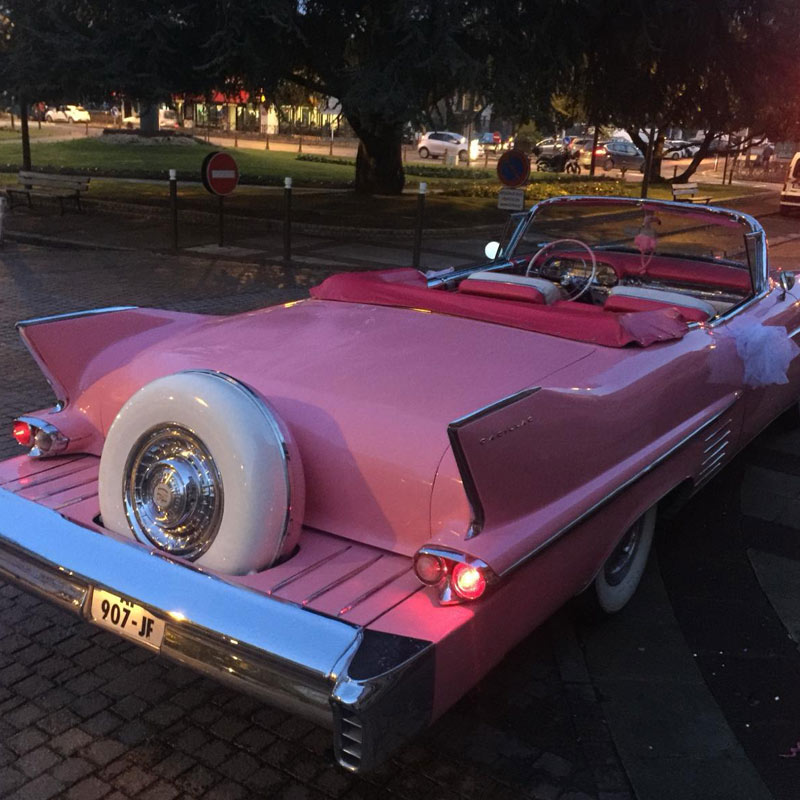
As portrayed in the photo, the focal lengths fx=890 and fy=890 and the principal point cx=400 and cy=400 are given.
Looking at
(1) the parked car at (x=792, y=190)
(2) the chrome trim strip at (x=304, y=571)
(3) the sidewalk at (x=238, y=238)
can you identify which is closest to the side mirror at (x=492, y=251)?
(2) the chrome trim strip at (x=304, y=571)

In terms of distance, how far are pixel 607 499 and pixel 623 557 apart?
0.77 meters

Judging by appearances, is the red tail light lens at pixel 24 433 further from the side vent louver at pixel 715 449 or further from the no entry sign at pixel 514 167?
the no entry sign at pixel 514 167

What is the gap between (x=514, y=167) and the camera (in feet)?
34.0

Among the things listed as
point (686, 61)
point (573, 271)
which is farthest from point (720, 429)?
point (686, 61)

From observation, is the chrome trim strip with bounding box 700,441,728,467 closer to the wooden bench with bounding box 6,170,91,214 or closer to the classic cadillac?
the classic cadillac

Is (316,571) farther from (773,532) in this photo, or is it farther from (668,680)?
(773,532)

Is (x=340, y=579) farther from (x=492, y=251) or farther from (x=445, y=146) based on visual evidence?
(x=445, y=146)

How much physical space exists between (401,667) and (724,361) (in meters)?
2.32

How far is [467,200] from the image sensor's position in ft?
63.3

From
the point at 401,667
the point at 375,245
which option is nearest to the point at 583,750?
the point at 401,667

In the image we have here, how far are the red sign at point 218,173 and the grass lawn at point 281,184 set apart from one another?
3.34 m

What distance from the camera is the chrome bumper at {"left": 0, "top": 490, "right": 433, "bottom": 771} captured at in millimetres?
2053

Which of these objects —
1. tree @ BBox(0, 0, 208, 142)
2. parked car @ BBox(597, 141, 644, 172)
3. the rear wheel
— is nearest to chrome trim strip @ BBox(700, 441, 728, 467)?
the rear wheel

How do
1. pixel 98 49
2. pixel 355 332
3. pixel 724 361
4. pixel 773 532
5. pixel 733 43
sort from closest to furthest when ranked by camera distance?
1. pixel 355 332
2. pixel 724 361
3. pixel 773 532
4. pixel 98 49
5. pixel 733 43
